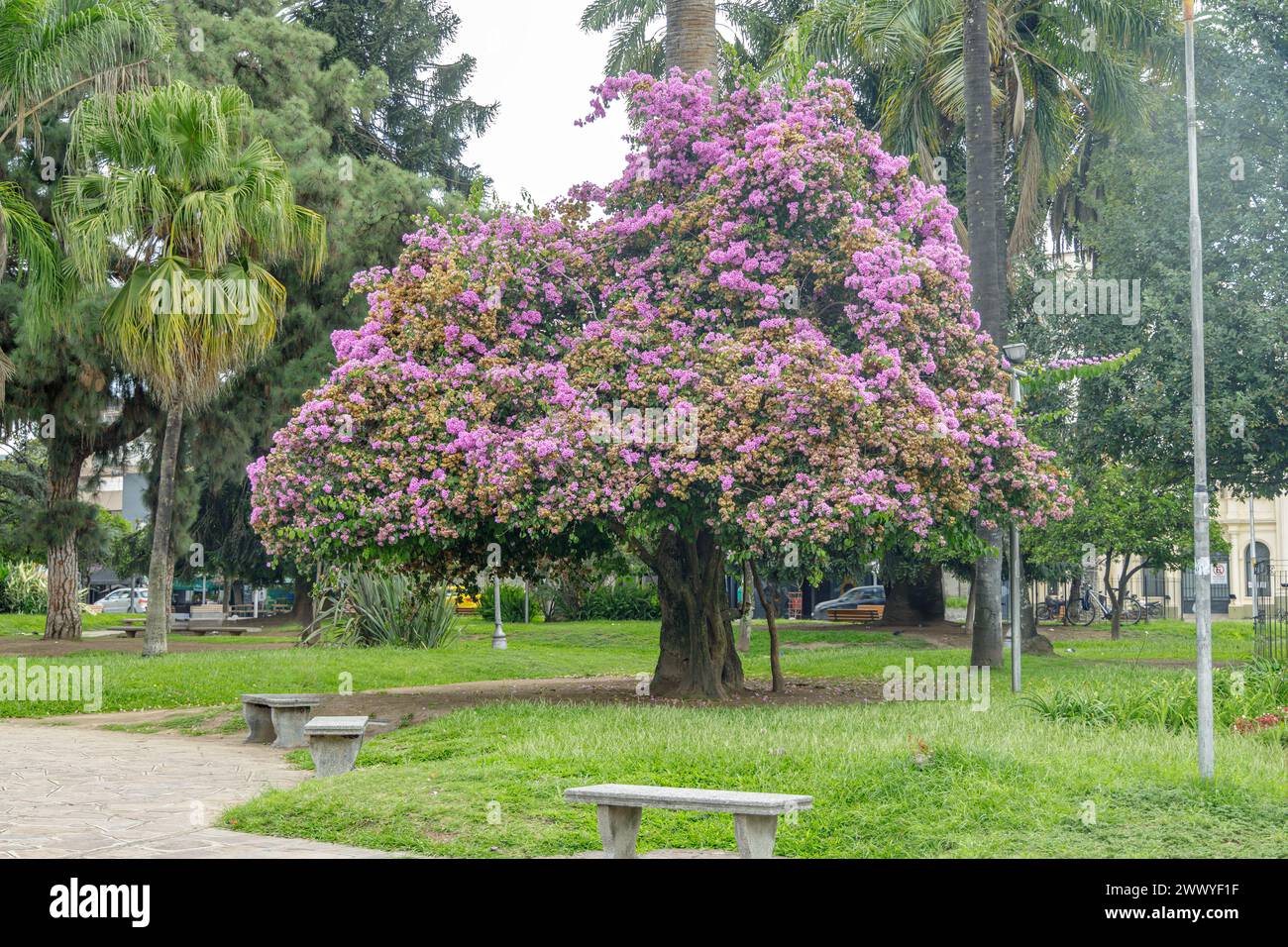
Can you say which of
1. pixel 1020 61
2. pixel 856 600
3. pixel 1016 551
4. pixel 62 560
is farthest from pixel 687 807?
pixel 856 600

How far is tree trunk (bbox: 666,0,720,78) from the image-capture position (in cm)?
1748

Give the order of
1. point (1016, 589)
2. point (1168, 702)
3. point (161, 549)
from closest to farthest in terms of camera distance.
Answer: point (1168, 702), point (1016, 589), point (161, 549)

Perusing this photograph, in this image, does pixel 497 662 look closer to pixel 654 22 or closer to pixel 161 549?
pixel 161 549

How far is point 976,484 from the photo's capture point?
14820 millimetres

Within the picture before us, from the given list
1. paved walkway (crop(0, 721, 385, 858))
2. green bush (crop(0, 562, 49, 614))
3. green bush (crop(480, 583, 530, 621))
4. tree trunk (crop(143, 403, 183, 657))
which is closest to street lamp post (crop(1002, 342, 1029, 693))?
paved walkway (crop(0, 721, 385, 858))

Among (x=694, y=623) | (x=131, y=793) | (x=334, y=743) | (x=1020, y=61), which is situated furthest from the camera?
(x=1020, y=61)

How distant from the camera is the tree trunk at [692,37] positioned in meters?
17.5

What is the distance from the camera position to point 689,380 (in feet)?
45.3

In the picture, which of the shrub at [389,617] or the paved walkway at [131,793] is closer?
the paved walkway at [131,793]

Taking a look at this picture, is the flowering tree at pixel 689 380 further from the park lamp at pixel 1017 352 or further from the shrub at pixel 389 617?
the shrub at pixel 389 617

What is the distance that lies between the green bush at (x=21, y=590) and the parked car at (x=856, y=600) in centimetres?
2322

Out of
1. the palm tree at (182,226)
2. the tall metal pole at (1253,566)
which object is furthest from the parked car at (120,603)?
the tall metal pole at (1253,566)

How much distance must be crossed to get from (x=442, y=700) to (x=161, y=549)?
8371mm

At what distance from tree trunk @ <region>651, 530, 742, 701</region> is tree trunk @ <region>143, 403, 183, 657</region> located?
31.0 ft
